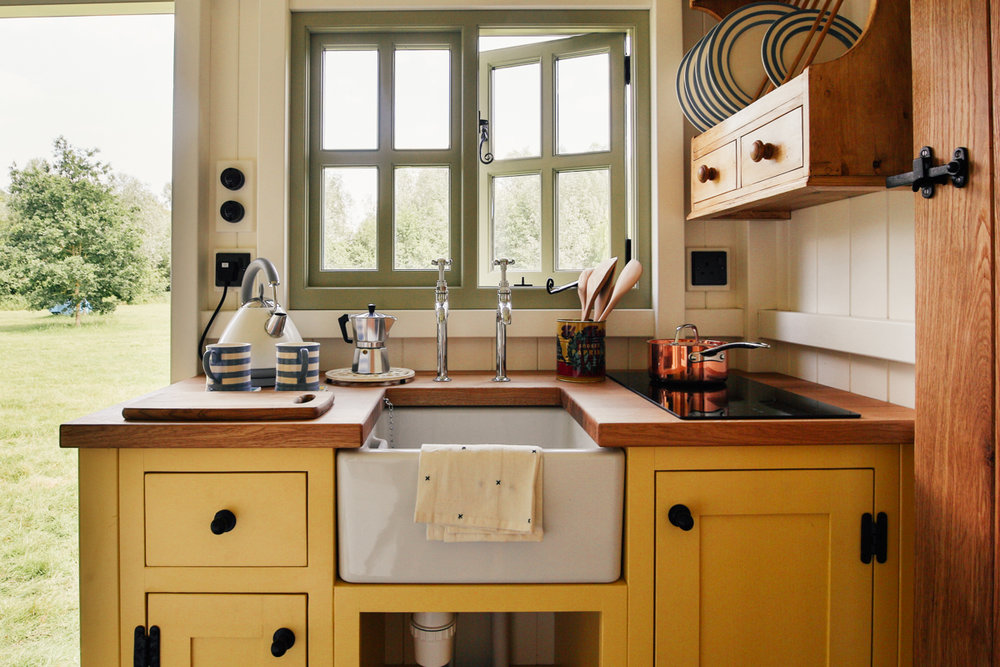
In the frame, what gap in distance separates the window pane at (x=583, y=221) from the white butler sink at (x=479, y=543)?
93 cm

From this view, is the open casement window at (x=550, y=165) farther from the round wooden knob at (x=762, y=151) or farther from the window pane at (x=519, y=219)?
the round wooden knob at (x=762, y=151)

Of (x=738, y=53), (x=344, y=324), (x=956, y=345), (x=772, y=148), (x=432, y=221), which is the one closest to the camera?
(x=956, y=345)

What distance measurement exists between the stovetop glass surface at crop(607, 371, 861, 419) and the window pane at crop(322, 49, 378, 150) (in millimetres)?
1088

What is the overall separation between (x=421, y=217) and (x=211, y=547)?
1134 millimetres

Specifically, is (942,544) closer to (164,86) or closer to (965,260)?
(965,260)

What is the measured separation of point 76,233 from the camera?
2631 millimetres

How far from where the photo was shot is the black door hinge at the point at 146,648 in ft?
3.62

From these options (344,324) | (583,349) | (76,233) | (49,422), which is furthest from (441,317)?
(49,422)

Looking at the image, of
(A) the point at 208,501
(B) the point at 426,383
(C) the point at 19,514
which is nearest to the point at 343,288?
(B) the point at 426,383

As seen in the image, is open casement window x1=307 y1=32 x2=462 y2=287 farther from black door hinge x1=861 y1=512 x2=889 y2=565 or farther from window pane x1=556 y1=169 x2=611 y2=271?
black door hinge x1=861 y1=512 x2=889 y2=565

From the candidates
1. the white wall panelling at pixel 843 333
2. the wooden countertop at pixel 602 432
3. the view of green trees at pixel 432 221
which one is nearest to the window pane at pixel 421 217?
the view of green trees at pixel 432 221

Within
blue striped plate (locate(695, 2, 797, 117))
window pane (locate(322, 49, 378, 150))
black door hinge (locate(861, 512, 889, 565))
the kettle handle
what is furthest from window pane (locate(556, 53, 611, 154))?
black door hinge (locate(861, 512, 889, 565))

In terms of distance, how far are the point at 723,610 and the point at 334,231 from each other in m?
1.47

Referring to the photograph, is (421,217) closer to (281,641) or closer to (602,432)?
(602,432)
